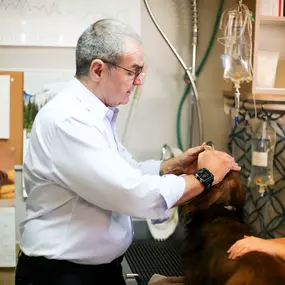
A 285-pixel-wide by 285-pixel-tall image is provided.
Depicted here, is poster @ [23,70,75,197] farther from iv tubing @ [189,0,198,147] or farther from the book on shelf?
the book on shelf

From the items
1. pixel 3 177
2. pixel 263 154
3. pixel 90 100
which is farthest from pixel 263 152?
pixel 3 177

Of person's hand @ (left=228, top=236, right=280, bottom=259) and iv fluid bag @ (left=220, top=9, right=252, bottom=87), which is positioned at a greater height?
iv fluid bag @ (left=220, top=9, right=252, bottom=87)

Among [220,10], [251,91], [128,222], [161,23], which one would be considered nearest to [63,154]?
[128,222]

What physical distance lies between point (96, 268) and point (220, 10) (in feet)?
4.42

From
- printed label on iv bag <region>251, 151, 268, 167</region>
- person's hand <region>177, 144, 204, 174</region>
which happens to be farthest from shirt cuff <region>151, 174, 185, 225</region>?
printed label on iv bag <region>251, 151, 268, 167</region>

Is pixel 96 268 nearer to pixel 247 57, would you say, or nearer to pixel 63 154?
pixel 63 154

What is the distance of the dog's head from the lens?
1590mm

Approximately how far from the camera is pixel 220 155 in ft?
5.17

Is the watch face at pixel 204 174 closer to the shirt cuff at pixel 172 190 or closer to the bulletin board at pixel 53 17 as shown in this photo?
the shirt cuff at pixel 172 190

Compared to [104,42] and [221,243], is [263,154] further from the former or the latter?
[104,42]

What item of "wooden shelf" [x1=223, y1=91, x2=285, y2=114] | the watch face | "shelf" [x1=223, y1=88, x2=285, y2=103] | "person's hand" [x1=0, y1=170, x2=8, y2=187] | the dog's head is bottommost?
"person's hand" [x1=0, y1=170, x2=8, y2=187]

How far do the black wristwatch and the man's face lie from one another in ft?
1.01

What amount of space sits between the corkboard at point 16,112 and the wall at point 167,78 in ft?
0.25

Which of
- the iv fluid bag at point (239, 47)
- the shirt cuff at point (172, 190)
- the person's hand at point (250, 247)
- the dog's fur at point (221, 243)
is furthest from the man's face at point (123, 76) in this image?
the iv fluid bag at point (239, 47)
